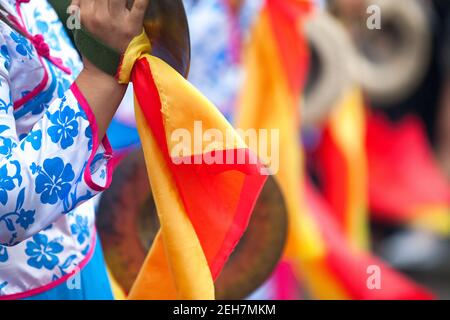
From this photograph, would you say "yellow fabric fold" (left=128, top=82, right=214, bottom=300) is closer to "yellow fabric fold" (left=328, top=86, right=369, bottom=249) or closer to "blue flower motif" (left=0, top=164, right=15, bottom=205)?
"blue flower motif" (left=0, top=164, right=15, bottom=205)

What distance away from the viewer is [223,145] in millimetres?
1488

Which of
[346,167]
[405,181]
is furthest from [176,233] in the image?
[405,181]

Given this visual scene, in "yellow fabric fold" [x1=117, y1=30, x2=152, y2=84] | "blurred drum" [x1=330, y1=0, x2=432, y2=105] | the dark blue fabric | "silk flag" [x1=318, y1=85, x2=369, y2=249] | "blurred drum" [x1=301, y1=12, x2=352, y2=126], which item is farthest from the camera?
"blurred drum" [x1=330, y1=0, x2=432, y2=105]

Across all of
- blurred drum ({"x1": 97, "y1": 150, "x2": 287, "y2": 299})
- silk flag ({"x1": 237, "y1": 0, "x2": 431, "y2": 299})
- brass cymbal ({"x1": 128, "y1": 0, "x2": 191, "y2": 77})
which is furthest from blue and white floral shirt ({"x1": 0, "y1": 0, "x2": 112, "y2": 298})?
silk flag ({"x1": 237, "y1": 0, "x2": 431, "y2": 299})

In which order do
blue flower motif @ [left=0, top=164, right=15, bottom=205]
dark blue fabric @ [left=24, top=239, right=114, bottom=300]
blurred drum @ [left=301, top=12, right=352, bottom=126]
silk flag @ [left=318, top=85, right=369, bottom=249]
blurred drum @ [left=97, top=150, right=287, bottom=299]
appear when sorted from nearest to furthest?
1. blue flower motif @ [left=0, top=164, right=15, bottom=205]
2. dark blue fabric @ [left=24, top=239, right=114, bottom=300]
3. blurred drum @ [left=97, top=150, right=287, bottom=299]
4. silk flag @ [left=318, top=85, right=369, bottom=249]
5. blurred drum @ [left=301, top=12, right=352, bottom=126]

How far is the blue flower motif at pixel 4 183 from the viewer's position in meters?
1.36

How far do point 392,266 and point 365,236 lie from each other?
0.47 m

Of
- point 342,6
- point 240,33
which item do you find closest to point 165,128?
point 240,33

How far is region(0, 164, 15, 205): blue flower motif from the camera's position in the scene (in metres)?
1.36

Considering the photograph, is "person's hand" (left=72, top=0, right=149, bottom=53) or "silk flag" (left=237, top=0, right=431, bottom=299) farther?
"silk flag" (left=237, top=0, right=431, bottom=299)

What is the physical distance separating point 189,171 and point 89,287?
1.24 ft

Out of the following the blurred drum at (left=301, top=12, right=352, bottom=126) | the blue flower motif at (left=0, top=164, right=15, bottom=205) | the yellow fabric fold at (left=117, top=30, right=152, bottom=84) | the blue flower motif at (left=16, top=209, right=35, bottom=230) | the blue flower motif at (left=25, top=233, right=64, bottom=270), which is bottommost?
the blue flower motif at (left=25, top=233, right=64, bottom=270)

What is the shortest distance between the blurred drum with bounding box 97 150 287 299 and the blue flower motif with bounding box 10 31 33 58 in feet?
2.47

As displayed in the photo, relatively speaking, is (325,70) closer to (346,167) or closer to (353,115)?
(353,115)
